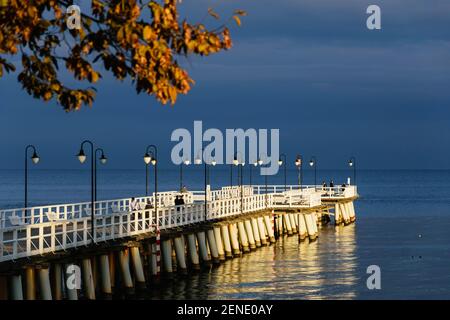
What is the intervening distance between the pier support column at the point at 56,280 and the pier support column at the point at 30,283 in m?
1.79

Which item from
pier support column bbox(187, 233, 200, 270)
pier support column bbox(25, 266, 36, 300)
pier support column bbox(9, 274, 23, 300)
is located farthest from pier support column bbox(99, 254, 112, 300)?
pier support column bbox(187, 233, 200, 270)

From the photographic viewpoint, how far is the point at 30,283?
27531 millimetres

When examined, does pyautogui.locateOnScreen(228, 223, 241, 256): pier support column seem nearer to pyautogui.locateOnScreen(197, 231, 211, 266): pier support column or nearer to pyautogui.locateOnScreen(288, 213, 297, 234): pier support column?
pyautogui.locateOnScreen(197, 231, 211, 266): pier support column

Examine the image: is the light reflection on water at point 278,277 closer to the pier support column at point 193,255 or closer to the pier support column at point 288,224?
the pier support column at point 193,255

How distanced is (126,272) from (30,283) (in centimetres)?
880

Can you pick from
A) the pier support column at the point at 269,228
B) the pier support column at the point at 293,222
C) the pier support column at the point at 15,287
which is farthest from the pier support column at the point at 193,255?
the pier support column at the point at 293,222

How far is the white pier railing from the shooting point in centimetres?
3017

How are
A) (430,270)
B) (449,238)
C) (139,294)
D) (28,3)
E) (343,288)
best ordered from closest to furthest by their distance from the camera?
(28,3)
(139,294)
(343,288)
(430,270)
(449,238)

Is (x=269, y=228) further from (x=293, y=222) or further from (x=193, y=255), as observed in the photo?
(x=193, y=255)

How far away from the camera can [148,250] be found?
40.5 metres

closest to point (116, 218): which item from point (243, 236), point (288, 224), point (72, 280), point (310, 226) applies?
point (243, 236)

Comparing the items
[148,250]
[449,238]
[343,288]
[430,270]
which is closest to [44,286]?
[148,250]

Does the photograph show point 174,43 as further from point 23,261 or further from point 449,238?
point 449,238
